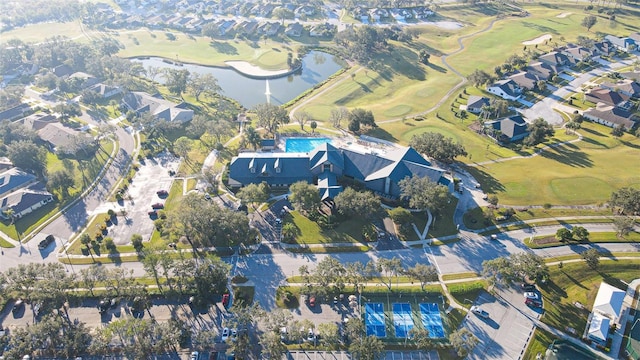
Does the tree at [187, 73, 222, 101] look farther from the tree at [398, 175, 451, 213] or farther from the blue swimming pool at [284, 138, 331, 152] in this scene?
the tree at [398, 175, 451, 213]

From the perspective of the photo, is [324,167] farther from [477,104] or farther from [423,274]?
[477,104]

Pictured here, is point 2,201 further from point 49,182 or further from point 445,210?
point 445,210

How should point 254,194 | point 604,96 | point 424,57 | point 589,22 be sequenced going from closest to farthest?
point 254,194, point 604,96, point 424,57, point 589,22

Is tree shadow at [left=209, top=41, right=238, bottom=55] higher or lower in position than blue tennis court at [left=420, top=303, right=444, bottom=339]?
higher

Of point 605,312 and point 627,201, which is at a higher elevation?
point 627,201

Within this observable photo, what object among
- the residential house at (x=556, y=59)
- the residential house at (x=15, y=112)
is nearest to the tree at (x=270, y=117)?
the residential house at (x=15, y=112)

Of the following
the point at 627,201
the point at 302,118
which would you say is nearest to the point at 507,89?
the point at 627,201

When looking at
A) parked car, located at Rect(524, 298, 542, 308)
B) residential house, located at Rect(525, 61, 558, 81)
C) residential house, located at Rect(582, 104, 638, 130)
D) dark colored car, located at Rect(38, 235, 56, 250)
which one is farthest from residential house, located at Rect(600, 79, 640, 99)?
dark colored car, located at Rect(38, 235, 56, 250)
